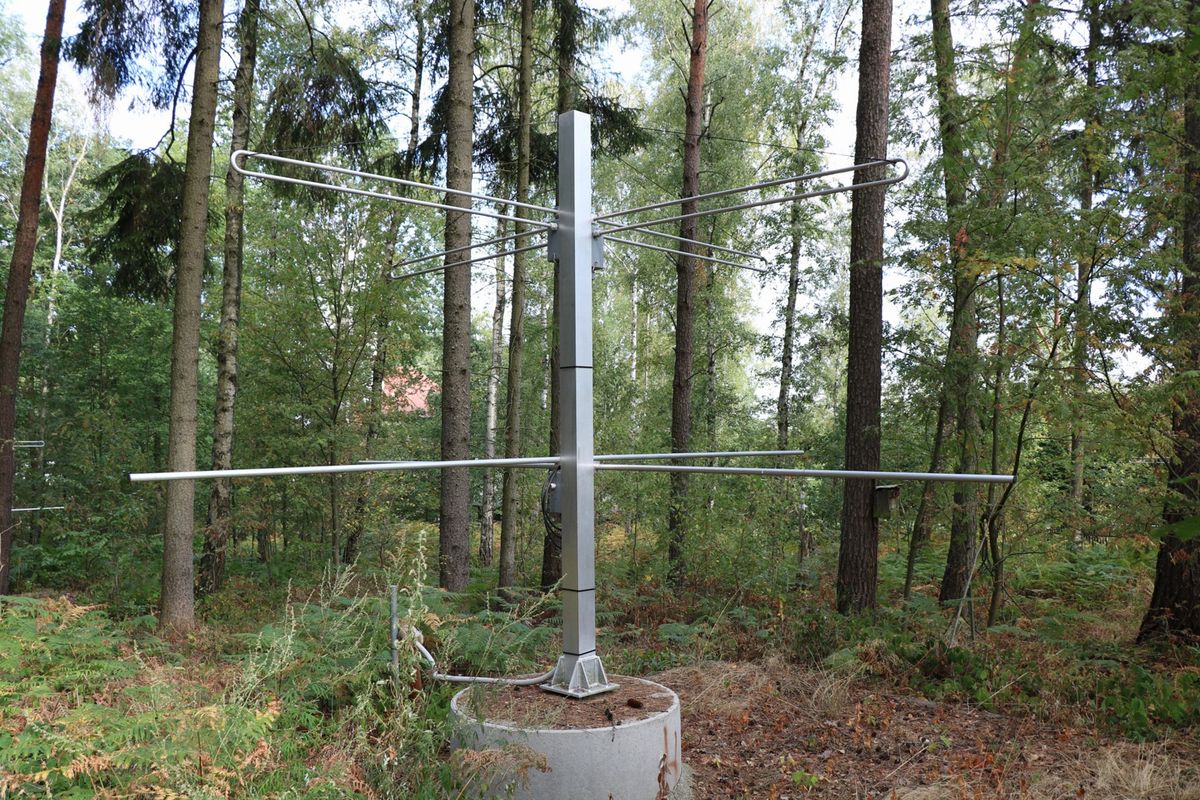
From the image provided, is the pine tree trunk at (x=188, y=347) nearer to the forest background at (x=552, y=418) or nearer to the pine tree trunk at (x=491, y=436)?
the forest background at (x=552, y=418)

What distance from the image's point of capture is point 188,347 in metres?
6.45

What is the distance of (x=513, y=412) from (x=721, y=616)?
427cm

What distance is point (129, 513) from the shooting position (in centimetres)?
958

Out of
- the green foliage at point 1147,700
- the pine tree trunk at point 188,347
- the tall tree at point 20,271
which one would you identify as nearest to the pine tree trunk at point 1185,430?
the green foliage at point 1147,700

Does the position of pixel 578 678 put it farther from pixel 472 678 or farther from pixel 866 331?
pixel 866 331

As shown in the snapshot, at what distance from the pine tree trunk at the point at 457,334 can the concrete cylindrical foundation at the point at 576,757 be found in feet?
13.5

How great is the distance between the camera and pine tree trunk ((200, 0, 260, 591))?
8.45 meters

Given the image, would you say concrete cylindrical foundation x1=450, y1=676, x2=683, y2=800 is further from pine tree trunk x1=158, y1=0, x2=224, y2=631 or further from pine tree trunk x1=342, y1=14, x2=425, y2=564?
pine tree trunk x1=342, y1=14, x2=425, y2=564

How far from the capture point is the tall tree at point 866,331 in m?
6.49

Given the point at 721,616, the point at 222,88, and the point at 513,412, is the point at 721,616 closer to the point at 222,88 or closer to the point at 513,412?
the point at 513,412

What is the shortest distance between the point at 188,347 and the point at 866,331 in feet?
17.7

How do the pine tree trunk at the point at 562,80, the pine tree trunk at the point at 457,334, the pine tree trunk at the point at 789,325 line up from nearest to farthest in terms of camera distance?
the pine tree trunk at the point at 457,334, the pine tree trunk at the point at 562,80, the pine tree trunk at the point at 789,325

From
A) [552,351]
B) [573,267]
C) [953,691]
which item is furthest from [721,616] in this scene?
[552,351]

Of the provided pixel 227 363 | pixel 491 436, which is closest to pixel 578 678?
pixel 227 363
